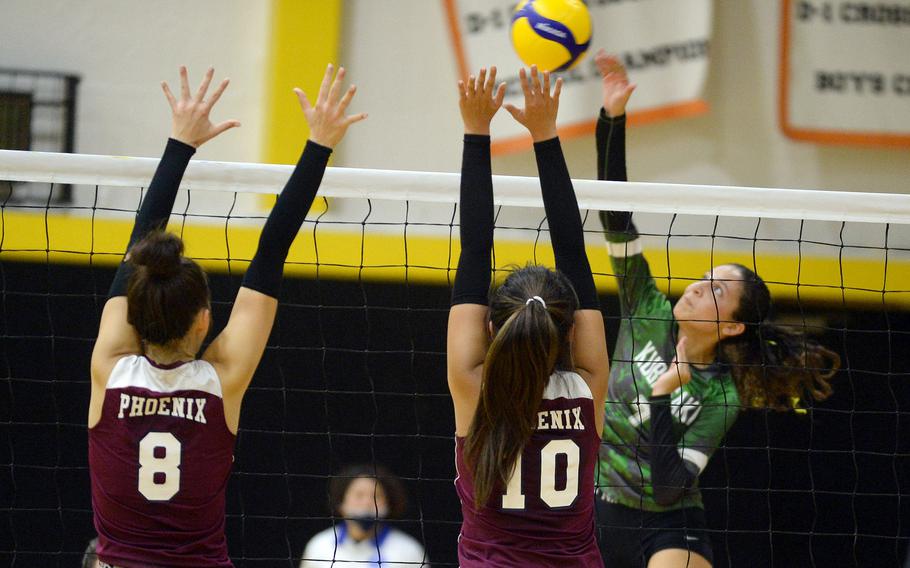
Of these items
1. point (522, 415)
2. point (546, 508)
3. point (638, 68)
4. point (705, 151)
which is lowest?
point (546, 508)

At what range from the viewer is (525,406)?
7.18 ft

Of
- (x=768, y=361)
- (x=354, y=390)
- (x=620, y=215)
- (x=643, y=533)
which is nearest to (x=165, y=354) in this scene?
(x=620, y=215)

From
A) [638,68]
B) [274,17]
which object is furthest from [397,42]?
[638,68]

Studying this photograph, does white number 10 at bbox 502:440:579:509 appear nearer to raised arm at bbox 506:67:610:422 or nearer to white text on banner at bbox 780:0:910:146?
raised arm at bbox 506:67:610:422

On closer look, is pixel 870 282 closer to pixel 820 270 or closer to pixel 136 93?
pixel 820 270

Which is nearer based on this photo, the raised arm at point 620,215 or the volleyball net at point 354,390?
the raised arm at point 620,215

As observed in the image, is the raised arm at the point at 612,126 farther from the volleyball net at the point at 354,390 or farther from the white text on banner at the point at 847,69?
the white text on banner at the point at 847,69

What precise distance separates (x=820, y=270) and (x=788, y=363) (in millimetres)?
3318

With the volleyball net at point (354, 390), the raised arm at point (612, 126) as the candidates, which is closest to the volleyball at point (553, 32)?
the raised arm at point (612, 126)

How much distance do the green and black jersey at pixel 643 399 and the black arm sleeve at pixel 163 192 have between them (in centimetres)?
143

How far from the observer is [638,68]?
22.7 feet

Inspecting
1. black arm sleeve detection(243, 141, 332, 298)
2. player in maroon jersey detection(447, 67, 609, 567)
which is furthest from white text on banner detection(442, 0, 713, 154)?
player in maroon jersey detection(447, 67, 609, 567)

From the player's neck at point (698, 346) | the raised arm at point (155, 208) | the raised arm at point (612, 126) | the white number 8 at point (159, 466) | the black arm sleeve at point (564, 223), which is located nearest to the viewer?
the white number 8 at point (159, 466)

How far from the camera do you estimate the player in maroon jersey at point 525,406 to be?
2176 millimetres
